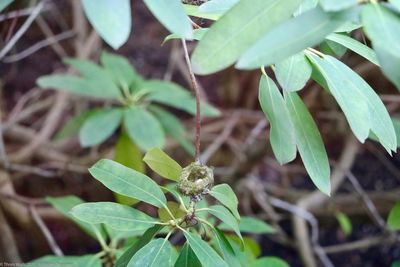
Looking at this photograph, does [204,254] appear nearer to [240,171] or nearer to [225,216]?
[225,216]

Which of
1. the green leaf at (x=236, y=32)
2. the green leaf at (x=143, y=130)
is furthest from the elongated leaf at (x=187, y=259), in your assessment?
the green leaf at (x=143, y=130)

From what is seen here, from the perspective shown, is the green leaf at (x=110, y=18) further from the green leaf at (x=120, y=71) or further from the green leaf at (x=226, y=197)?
the green leaf at (x=120, y=71)

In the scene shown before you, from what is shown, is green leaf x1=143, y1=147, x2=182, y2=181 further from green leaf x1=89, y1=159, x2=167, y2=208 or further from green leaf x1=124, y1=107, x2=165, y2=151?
green leaf x1=124, y1=107, x2=165, y2=151

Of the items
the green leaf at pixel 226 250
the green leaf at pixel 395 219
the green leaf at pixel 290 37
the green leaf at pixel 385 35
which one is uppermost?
the green leaf at pixel 290 37

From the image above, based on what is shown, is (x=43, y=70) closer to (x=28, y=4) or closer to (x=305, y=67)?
(x=28, y=4)

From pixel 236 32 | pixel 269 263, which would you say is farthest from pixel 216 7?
pixel 269 263

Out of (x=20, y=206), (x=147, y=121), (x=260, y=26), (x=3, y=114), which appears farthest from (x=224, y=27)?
(x=3, y=114)

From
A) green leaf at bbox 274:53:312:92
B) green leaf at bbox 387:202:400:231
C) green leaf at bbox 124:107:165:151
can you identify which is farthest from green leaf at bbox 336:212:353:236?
green leaf at bbox 274:53:312:92
